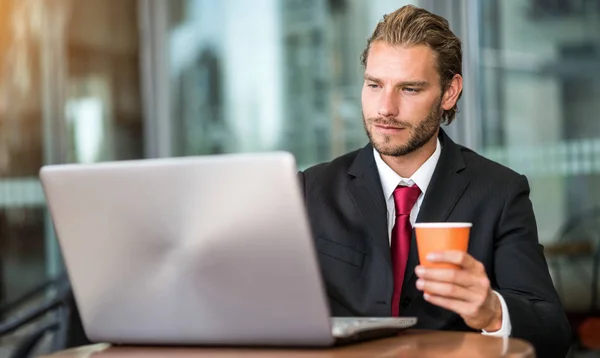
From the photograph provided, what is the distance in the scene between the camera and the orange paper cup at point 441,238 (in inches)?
55.3

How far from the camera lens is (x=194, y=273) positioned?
137cm

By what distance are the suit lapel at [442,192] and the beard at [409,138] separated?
0.06 metres

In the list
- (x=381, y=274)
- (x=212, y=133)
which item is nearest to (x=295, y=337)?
(x=381, y=274)

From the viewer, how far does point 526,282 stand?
1.86 metres

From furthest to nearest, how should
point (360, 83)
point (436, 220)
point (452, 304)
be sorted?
point (360, 83) < point (436, 220) < point (452, 304)

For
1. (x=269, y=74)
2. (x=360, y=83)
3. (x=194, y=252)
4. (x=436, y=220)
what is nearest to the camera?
(x=194, y=252)

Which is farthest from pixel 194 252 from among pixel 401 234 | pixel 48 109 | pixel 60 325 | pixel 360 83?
pixel 48 109

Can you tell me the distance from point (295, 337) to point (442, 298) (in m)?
0.25

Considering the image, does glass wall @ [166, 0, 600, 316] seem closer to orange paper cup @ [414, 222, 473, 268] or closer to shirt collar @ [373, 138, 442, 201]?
shirt collar @ [373, 138, 442, 201]

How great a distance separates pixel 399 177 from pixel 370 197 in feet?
0.30

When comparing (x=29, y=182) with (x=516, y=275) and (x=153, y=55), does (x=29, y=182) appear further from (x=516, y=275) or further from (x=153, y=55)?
(x=516, y=275)

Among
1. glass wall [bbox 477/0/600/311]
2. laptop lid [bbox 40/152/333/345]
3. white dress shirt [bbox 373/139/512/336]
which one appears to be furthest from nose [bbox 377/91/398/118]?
glass wall [bbox 477/0/600/311]

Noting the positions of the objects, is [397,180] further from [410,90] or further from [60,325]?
[60,325]

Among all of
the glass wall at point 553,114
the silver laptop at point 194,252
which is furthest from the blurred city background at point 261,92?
the silver laptop at point 194,252
